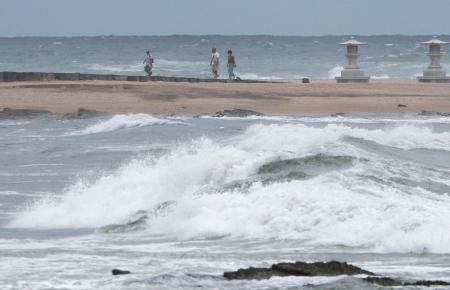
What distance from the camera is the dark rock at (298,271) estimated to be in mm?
9914

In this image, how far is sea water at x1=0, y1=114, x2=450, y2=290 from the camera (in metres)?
10.8

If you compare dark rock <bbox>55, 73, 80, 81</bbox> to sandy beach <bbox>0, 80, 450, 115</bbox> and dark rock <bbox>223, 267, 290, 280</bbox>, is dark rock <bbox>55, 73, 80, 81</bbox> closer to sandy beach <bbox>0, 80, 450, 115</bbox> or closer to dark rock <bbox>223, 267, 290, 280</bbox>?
sandy beach <bbox>0, 80, 450, 115</bbox>

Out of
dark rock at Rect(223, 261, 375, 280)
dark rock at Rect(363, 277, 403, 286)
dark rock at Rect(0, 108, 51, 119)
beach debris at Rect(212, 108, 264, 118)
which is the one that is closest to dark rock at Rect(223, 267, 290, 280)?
dark rock at Rect(223, 261, 375, 280)

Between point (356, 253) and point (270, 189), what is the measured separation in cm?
268

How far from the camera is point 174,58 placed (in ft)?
288

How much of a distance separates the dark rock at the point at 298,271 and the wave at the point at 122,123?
48.7ft

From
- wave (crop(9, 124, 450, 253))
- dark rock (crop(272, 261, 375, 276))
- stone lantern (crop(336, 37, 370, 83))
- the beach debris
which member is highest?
stone lantern (crop(336, 37, 370, 83))

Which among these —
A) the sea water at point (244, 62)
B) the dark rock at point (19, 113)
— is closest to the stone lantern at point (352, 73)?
the dark rock at point (19, 113)

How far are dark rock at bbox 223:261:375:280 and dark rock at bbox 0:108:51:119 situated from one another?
18537mm

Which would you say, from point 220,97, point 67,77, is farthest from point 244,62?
point 220,97

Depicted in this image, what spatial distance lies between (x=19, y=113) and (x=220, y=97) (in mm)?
5824

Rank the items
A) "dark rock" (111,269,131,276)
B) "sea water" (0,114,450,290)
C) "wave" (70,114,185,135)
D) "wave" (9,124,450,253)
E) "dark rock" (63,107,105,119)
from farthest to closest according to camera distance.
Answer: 1. "dark rock" (63,107,105,119)
2. "wave" (70,114,185,135)
3. "wave" (9,124,450,253)
4. "sea water" (0,114,450,290)
5. "dark rock" (111,269,131,276)

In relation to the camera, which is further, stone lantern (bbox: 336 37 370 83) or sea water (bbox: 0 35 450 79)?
sea water (bbox: 0 35 450 79)

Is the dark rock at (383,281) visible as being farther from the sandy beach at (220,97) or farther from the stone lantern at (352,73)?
the stone lantern at (352,73)
